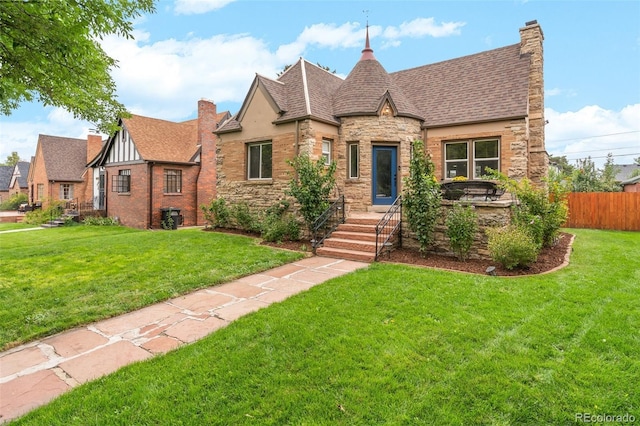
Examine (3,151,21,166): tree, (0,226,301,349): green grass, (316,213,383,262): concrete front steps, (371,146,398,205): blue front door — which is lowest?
(0,226,301,349): green grass

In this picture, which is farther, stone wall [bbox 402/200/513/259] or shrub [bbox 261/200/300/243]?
shrub [bbox 261/200/300/243]

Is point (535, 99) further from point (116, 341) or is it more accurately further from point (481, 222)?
point (116, 341)

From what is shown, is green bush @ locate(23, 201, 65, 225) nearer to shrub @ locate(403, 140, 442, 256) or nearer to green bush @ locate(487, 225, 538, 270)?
shrub @ locate(403, 140, 442, 256)

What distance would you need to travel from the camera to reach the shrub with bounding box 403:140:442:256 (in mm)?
8656

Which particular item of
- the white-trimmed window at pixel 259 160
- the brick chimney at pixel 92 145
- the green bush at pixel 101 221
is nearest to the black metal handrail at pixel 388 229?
the white-trimmed window at pixel 259 160

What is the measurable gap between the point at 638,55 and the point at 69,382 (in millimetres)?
21573

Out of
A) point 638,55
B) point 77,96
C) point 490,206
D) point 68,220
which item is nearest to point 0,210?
point 68,220

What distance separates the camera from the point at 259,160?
1359cm

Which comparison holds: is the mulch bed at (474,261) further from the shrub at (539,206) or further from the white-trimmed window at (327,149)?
the white-trimmed window at (327,149)

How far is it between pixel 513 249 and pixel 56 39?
891 centimetres

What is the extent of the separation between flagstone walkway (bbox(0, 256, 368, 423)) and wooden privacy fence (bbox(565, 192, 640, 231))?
54.1ft

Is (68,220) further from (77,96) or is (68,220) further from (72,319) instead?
(72,319)

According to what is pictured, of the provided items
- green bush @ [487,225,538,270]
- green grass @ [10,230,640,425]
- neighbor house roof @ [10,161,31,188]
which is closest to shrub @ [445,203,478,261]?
green bush @ [487,225,538,270]

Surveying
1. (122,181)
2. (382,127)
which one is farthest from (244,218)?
(122,181)
